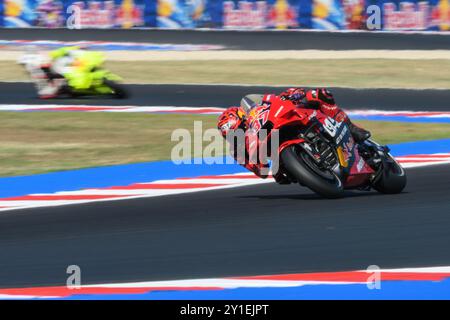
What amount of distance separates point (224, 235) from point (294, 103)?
65.8 inches

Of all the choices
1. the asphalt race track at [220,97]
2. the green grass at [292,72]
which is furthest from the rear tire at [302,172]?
the green grass at [292,72]

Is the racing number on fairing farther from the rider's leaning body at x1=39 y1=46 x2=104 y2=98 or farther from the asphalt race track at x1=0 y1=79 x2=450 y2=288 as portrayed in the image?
the rider's leaning body at x1=39 y1=46 x2=104 y2=98

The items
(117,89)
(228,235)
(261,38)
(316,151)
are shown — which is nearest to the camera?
(228,235)

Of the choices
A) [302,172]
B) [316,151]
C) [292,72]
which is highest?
[292,72]

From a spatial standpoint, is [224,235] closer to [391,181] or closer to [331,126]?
[331,126]

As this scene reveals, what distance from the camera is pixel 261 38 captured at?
98.8 ft

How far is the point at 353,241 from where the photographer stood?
8.20 metres

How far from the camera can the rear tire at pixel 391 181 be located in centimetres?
993

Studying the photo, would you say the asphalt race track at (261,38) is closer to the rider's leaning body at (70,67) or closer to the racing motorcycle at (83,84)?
the racing motorcycle at (83,84)

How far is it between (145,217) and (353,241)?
2.07 m

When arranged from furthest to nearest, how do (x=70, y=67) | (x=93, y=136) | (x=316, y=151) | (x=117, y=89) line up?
(x=117, y=89), (x=70, y=67), (x=93, y=136), (x=316, y=151)

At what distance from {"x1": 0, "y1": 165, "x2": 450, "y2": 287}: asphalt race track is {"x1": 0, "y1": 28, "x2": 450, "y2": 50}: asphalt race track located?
1800 cm

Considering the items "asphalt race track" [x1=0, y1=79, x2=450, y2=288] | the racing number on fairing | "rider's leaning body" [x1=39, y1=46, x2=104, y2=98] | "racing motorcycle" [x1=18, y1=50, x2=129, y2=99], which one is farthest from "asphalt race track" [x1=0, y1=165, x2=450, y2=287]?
"racing motorcycle" [x1=18, y1=50, x2=129, y2=99]

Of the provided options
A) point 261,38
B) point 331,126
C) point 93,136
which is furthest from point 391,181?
point 261,38
